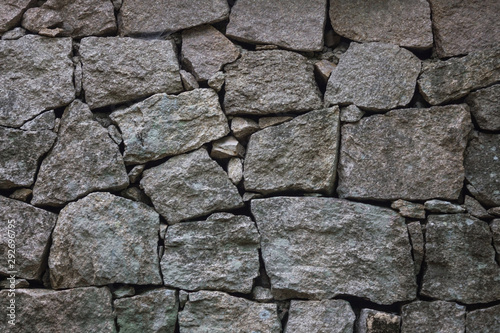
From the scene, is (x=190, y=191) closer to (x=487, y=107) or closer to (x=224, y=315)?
(x=224, y=315)

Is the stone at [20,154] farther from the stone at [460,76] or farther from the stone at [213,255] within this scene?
the stone at [460,76]

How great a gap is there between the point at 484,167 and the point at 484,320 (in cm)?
74

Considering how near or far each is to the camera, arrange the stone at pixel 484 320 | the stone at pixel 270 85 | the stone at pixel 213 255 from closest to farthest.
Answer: the stone at pixel 484 320 → the stone at pixel 213 255 → the stone at pixel 270 85

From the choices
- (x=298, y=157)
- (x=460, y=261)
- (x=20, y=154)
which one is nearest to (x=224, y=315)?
(x=298, y=157)

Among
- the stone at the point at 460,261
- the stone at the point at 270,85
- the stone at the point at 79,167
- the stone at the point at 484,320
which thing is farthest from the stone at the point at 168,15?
the stone at the point at 484,320

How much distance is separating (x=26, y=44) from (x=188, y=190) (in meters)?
1.19

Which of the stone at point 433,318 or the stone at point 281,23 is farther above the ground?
the stone at point 281,23

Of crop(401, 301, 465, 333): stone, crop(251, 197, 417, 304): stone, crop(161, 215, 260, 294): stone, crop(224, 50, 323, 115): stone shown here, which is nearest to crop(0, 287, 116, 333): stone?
crop(161, 215, 260, 294): stone

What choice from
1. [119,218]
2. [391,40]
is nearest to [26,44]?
[119,218]

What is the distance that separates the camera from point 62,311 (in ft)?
7.20

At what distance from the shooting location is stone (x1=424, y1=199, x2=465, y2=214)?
2.19m

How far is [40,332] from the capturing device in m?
2.18

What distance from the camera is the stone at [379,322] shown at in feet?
7.03

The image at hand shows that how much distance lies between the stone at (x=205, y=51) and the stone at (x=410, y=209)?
1.16 metres
